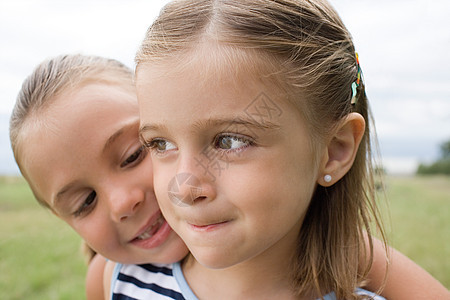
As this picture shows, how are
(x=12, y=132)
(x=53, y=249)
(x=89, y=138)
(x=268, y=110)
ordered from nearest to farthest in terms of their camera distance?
(x=268, y=110) → (x=89, y=138) → (x=12, y=132) → (x=53, y=249)

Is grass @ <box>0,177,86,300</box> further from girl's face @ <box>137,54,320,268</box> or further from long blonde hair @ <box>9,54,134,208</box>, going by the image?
girl's face @ <box>137,54,320,268</box>

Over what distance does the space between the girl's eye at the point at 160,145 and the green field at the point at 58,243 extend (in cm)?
107

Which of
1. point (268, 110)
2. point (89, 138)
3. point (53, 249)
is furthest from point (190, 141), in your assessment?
point (53, 249)

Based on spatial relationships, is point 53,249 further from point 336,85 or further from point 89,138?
point 336,85

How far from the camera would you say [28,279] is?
3.53 metres

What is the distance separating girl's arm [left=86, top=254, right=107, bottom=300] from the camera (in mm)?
2129

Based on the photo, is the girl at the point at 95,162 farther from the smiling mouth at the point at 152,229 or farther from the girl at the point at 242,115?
the girl at the point at 242,115

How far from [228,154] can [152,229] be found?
25.4 inches

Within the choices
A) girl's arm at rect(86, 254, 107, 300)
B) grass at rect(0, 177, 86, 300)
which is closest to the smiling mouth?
girl's arm at rect(86, 254, 107, 300)

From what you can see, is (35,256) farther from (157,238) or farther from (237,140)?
(237,140)

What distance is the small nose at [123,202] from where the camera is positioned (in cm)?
154

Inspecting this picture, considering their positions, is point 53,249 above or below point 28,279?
below

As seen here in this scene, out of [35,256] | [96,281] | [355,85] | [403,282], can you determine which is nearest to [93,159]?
[96,281]

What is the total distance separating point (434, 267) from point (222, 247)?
2.89 meters
